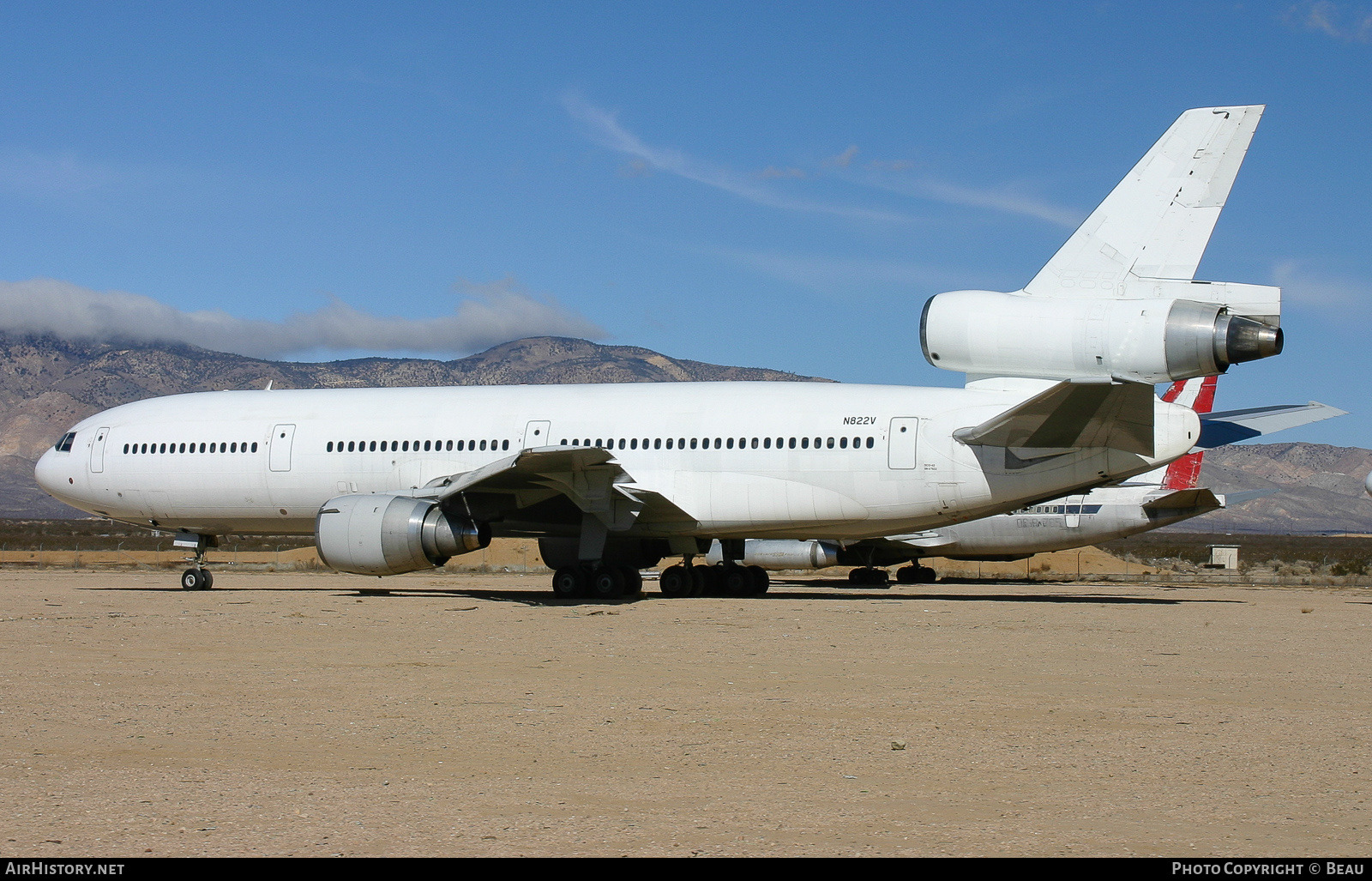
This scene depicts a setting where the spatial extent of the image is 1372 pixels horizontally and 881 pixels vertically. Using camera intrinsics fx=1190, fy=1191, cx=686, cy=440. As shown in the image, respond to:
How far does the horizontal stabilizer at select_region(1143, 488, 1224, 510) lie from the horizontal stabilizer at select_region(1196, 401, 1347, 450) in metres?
4.54

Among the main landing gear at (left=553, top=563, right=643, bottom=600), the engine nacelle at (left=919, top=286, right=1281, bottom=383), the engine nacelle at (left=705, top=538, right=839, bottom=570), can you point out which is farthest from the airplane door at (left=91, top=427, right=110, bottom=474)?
the engine nacelle at (left=919, top=286, right=1281, bottom=383)

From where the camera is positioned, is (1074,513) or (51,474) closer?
(51,474)

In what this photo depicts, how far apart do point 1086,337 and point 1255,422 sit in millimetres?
5541

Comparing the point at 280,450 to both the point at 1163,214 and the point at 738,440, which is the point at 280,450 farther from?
the point at 1163,214

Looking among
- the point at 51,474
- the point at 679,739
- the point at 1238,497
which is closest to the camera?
the point at 679,739

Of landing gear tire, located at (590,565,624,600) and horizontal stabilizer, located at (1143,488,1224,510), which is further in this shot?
horizontal stabilizer, located at (1143,488,1224,510)

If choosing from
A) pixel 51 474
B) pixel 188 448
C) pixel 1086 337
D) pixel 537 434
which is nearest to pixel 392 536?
pixel 537 434

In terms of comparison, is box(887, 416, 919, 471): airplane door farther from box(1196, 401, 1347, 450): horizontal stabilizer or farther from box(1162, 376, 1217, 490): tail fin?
box(1162, 376, 1217, 490): tail fin

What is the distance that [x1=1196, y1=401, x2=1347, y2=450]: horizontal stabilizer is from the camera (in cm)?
1900

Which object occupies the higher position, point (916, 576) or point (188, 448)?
point (188, 448)

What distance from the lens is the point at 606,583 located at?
2039cm

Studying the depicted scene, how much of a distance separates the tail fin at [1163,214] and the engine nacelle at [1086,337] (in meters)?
0.67

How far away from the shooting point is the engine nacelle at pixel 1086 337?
574 inches

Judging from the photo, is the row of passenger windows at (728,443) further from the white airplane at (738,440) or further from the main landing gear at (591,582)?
the main landing gear at (591,582)
